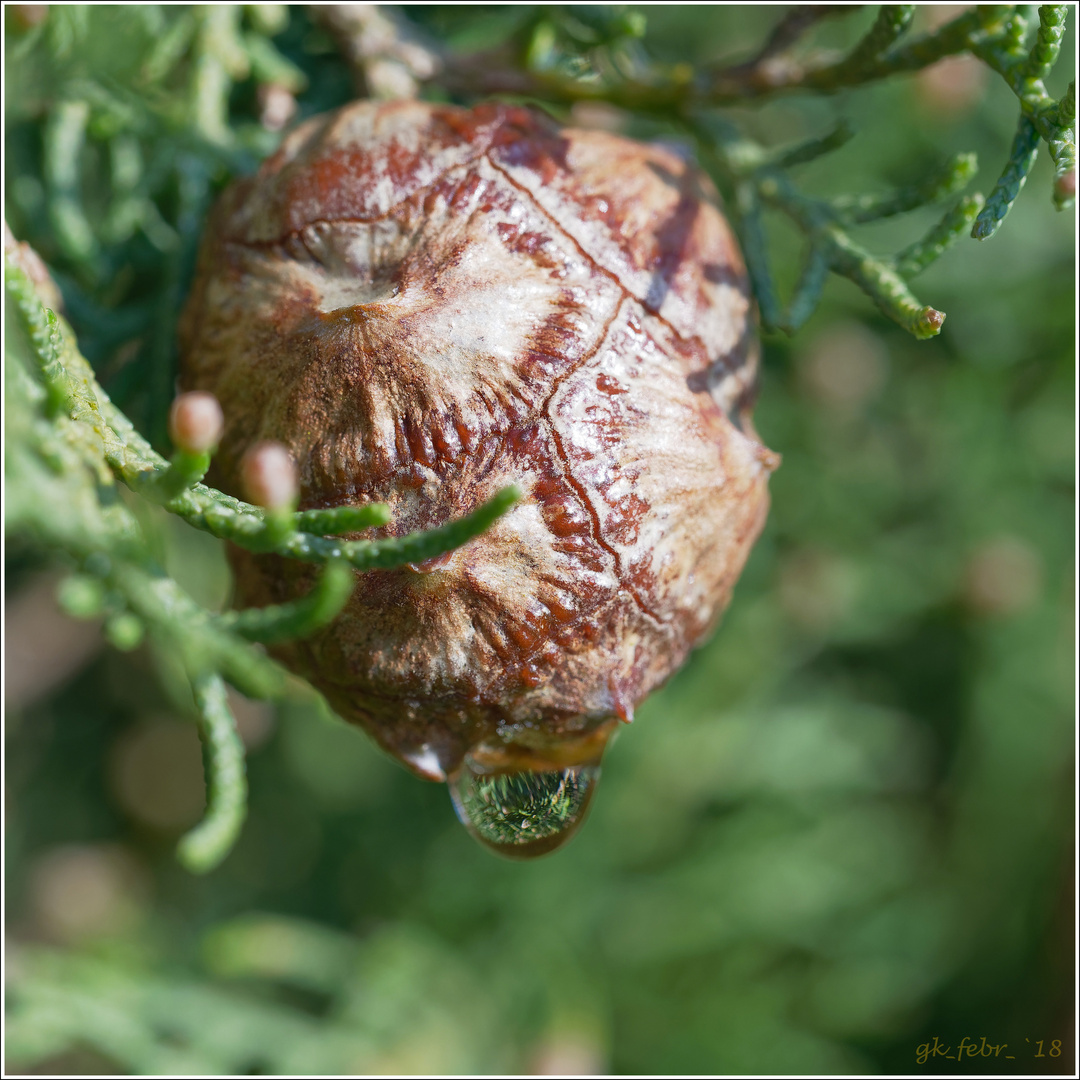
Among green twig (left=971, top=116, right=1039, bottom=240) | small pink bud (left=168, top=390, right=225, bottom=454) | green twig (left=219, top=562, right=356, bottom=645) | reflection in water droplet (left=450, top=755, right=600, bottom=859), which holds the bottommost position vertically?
reflection in water droplet (left=450, top=755, right=600, bottom=859)

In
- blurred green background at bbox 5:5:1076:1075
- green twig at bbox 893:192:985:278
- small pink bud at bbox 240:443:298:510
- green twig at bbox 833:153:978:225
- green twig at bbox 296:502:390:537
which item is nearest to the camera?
small pink bud at bbox 240:443:298:510

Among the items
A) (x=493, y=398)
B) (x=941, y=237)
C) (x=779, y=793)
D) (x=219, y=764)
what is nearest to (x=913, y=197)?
(x=941, y=237)

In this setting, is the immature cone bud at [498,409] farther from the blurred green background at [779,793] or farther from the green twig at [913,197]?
the blurred green background at [779,793]

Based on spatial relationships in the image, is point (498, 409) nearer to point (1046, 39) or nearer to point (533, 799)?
point (533, 799)

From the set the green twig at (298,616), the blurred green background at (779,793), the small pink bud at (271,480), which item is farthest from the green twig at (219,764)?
the blurred green background at (779,793)

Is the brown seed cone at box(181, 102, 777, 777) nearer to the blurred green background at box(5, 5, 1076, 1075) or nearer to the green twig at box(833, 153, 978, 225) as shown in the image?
the green twig at box(833, 153, 978, 225)

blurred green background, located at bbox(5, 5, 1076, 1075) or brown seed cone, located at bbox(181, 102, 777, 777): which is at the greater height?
brown seed cone, located at bbox(181, 102, 777, 777)

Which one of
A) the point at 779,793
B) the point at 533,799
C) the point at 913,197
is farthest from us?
the point at 779,793

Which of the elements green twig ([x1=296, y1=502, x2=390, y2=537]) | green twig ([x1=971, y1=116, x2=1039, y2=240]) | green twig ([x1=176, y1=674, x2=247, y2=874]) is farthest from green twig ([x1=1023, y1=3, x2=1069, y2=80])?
green twig ([x1=176, y1=674, x2=247, y2=874])
